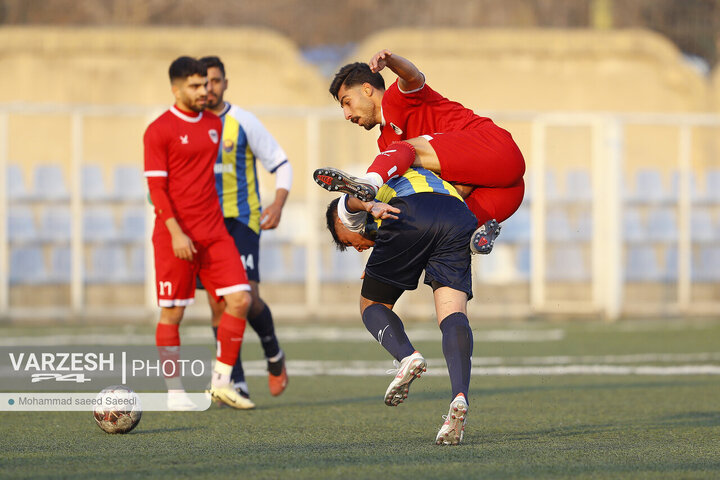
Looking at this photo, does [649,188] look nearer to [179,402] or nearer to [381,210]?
[179,402]

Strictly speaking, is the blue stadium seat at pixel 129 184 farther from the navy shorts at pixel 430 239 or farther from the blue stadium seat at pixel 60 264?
the navy shorts at pixel 430 239

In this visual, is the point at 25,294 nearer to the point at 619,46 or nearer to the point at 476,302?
the point at 476,302

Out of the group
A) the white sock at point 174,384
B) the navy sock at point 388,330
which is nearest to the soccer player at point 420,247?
the navy sock at point 388,330

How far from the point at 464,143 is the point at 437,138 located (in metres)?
0.13

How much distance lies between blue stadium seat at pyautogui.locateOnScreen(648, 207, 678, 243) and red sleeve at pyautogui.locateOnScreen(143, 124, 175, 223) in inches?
384

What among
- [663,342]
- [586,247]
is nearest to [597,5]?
[586,247]

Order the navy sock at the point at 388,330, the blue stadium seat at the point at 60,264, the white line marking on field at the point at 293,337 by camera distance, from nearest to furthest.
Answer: the navy sock at the point at 388,330 → the white line marking on field at the point at 293,337 → the blue stadium seat at the point at 60,264

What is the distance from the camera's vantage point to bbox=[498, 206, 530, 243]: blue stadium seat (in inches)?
600

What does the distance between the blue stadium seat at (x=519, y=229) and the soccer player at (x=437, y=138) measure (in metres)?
9.03

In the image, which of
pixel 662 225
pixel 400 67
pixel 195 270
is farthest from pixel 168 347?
pixel 662 225

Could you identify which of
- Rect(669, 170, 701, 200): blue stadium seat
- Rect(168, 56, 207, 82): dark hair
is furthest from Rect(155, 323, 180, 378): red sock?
Rect(669, 170, 701, 200): blue stadium seat

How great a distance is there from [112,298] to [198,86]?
8.37 m

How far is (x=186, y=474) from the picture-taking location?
4691 millimetres

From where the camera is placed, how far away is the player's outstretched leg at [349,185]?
5363 mm
